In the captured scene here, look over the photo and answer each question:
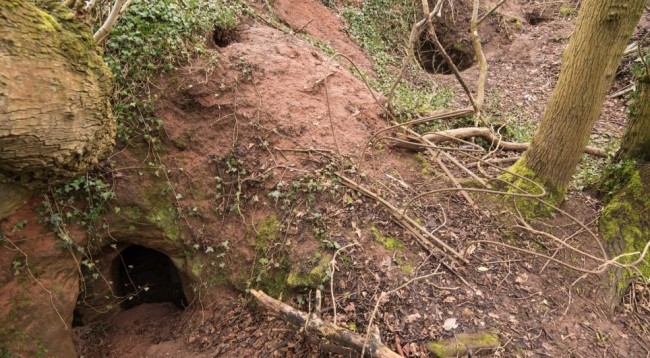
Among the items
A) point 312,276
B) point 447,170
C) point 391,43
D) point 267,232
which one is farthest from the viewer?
point 391,43

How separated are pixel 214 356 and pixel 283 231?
1412 mm

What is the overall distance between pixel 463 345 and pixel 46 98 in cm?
349

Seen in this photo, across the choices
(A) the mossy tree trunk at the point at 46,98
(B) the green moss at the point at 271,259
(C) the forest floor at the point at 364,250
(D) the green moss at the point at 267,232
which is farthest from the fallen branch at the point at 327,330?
(A) the mossy tree trunk at the point at 46,98

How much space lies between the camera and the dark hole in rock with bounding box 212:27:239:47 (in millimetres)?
5494

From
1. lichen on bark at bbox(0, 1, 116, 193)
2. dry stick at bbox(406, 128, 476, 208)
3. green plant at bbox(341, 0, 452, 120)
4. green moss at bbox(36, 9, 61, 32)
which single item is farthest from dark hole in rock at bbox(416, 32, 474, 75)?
green moss at bbox(36, 9, 61, 32)

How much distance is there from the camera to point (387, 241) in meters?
3.96

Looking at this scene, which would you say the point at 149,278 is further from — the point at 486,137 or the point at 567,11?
the point at 567,11

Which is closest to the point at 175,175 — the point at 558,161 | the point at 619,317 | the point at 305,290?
the point at 305,290

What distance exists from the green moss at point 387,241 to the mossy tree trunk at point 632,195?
2.42 metres

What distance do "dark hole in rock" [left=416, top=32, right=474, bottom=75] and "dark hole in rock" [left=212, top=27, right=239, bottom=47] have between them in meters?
5.34

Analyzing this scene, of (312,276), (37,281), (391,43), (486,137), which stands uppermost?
(391,43)

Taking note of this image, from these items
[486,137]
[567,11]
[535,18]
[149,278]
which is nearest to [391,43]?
[486,137]

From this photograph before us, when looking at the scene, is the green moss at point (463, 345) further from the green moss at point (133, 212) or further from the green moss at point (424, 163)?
the green moss at point (133, 212)

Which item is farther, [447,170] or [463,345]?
[447,170]
